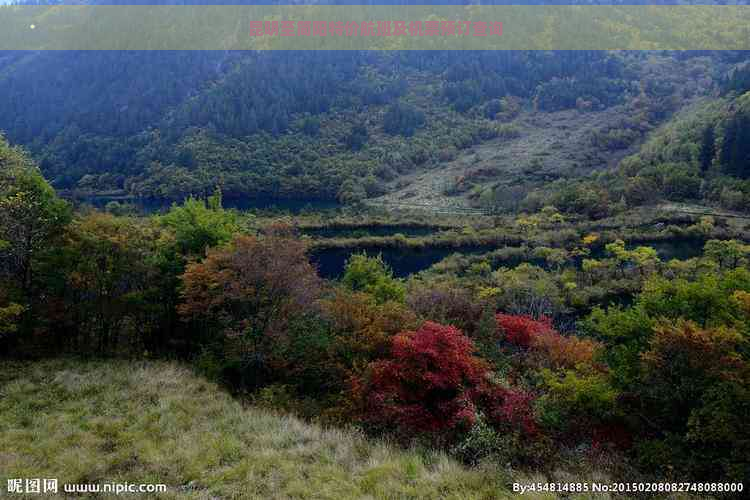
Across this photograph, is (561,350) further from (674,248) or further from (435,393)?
(674,248)

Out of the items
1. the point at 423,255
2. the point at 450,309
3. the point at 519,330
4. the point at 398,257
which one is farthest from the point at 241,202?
the point at 519,330

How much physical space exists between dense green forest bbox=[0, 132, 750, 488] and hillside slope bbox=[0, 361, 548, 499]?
1664 millimetres

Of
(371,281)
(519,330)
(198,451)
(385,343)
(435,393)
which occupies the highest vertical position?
(198,451)

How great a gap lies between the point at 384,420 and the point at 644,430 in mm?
6674

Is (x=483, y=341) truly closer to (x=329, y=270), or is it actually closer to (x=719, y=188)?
(x=329, y=270)

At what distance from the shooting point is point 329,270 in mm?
62844

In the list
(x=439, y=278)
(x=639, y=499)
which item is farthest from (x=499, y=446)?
(x=439, y=278)

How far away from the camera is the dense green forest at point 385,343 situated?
35.4 ft

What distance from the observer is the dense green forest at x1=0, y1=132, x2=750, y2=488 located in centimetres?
1080

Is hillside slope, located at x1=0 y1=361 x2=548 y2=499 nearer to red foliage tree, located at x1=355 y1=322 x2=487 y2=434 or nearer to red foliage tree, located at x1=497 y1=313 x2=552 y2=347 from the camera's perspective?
red foliage tree, located at x1=355 y1=322 x2=487 y2=434

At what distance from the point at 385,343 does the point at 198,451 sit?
7.76m

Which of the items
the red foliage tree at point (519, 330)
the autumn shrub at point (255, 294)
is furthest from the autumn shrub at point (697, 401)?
the autumn shrub at point (255, 294)

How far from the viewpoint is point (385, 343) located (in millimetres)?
16797

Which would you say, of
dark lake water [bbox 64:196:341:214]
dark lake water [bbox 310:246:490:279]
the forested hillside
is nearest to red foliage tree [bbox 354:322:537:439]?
dark lake water [bbox 310:246:490:279]
